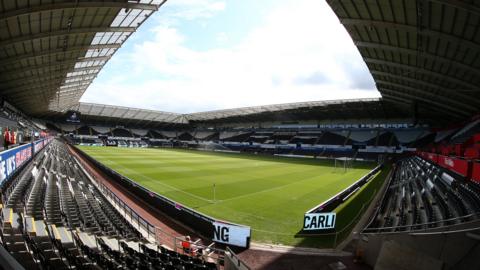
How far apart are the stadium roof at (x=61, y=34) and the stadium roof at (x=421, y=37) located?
46.0ft

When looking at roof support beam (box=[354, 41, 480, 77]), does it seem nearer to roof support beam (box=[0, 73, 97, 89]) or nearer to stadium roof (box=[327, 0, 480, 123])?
stadium roof (box=[327, 0, 480, 123])

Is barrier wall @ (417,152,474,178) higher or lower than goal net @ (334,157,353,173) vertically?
higher

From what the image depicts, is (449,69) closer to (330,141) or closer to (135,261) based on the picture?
(135,261)

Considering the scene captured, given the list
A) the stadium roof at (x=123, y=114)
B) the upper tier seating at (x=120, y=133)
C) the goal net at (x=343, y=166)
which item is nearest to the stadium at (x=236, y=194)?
the goal net at (x=343, y=166)

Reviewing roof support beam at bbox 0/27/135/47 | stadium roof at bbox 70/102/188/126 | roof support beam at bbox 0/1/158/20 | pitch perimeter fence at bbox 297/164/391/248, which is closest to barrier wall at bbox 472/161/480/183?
pitch perimeter fence at bbox 297/164/391/248

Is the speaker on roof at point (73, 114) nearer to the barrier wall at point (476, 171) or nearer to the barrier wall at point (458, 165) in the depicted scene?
the barrier wall at point (458, 165)

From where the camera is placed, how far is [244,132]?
93250 millimetres

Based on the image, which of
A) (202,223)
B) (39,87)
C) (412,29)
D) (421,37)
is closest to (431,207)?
(202,223)

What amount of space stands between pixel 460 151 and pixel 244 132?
7381 centimetres

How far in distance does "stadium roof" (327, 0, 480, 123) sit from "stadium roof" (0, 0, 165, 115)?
46.0 feet

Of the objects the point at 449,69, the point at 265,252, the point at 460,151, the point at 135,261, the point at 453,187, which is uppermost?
the point at 449,69

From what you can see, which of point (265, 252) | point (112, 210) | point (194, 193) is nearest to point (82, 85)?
point (194, 193)

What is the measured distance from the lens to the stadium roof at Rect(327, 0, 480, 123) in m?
16.4

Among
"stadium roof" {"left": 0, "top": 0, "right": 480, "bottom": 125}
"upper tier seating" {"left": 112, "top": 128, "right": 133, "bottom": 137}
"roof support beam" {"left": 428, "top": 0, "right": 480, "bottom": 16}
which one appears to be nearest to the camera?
"roof support beam" {"left": 428, "top": 0, "right": 480, "bottom": 16}
